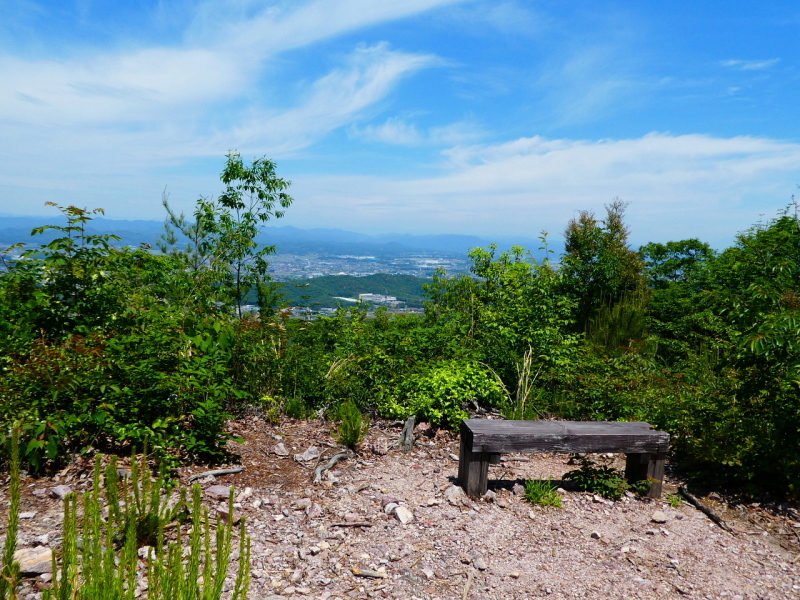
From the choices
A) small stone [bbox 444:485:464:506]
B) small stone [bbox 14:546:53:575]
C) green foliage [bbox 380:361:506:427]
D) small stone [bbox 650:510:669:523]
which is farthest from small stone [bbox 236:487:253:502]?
small stone [bbox 650:510:669:523]

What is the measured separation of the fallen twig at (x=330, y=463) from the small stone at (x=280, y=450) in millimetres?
484

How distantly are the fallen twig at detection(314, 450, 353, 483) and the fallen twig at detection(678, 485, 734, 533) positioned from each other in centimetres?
304

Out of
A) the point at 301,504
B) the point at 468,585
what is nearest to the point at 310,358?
the point at 301,504

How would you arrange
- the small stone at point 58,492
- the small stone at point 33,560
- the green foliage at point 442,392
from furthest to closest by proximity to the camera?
the green foliage at point 442,392 → the small stone at point 58,492 → the small stone at point 33,560

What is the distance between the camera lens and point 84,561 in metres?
1.74

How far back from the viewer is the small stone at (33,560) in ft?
8.79

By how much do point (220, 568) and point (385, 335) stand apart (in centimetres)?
526

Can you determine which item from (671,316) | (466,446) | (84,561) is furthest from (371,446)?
(671,316)

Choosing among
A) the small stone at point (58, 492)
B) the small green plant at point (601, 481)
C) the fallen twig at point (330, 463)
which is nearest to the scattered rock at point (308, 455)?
the fallen twig at point (330, 463)

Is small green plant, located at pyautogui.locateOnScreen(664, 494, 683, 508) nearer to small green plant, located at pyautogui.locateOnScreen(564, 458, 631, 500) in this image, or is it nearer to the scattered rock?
small green plant, located at pyautogui.locateOnScreen(564, 458, 631, 500)

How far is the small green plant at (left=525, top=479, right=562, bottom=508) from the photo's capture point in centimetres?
408

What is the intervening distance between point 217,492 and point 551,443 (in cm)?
271

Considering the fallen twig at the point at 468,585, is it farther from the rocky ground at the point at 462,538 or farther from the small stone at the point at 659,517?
the small stone at the point at 659,517

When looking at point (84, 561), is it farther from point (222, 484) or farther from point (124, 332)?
point (124, 332)
